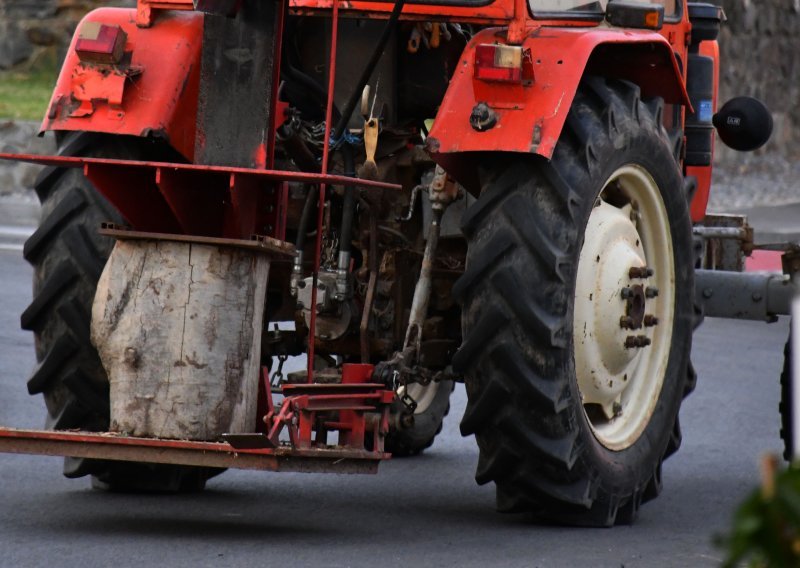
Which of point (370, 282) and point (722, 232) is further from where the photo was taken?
point (722, 232)

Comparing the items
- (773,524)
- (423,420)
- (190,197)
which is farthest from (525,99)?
(773,524)

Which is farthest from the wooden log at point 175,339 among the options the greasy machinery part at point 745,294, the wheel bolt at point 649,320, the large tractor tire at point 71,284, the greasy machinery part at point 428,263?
the greasy machinery part at point 745,294

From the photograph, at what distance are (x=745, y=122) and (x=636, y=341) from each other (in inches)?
72.1

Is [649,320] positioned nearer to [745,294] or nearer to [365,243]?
[365,243]

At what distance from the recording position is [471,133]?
4.60 meters

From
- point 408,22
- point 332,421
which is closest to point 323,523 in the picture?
point 332,421

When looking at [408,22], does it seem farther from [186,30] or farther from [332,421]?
[332,421]

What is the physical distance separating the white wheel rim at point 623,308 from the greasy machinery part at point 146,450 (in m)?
1.18

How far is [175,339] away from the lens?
4.38 m

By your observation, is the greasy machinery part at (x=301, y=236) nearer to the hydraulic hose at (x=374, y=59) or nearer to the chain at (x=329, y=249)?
the chain at (x=329, y=249)

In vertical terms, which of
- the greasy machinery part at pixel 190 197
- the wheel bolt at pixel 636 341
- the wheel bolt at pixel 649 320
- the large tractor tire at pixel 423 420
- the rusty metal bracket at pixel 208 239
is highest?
the greasy machinery part at pixel 190 197

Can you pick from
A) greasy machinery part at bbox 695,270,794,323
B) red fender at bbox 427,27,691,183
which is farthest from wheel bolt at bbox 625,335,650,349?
greasy machinery part at bbox 695,270,794,323

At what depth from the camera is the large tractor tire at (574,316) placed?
460 cm

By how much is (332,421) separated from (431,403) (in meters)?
2.50
